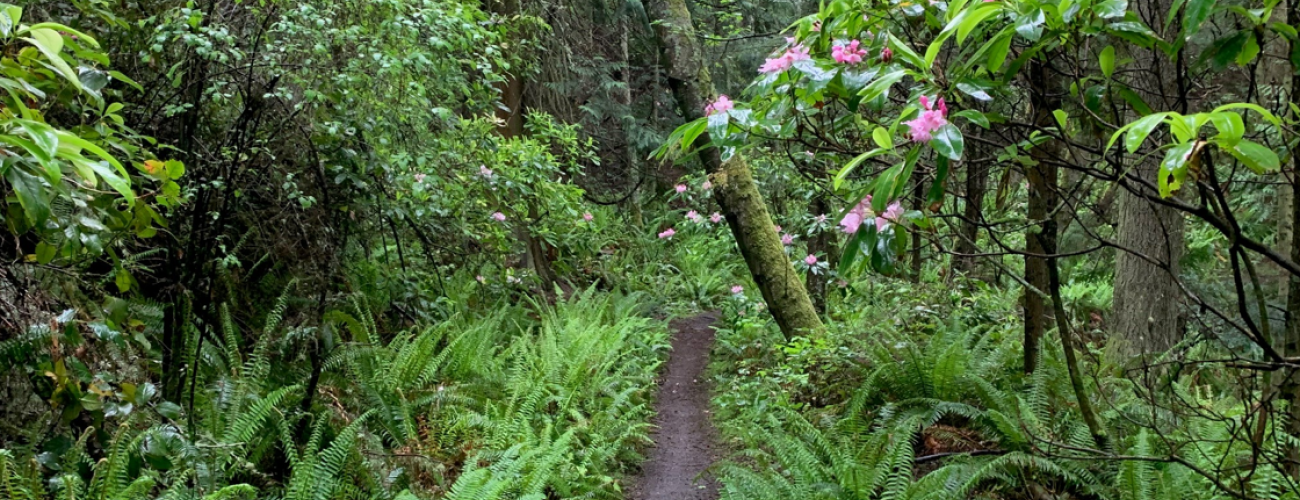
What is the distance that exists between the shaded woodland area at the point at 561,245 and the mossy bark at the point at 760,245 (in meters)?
0.03

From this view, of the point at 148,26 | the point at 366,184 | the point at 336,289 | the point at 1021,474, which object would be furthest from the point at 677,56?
the point at 1021,474

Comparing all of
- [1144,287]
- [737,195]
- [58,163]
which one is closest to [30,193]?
[58,163]

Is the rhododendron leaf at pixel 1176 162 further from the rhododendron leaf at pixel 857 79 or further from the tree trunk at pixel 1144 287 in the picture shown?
the tree trunk at pixel 1144 287

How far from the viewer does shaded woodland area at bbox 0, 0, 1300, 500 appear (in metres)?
1.98

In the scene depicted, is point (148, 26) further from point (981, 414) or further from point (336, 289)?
point (981, 414)

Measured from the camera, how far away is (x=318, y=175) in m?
4.31

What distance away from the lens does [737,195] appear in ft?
19.7

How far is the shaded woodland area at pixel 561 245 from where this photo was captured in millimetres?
1984

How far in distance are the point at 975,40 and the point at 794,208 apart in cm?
767

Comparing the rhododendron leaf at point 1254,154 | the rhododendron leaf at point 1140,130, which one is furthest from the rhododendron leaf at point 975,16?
the rhododendron leaf at point 1254,154

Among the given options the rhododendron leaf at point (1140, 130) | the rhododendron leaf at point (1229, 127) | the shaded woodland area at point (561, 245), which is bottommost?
the shaded woodland area at point (561, 245)

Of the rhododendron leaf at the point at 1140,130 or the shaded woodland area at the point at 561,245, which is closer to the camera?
the rhododendron leaf at the point at 1140,130

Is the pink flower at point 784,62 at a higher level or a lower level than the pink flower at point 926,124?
higher

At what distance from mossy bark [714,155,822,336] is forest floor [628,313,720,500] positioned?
1077 mm
